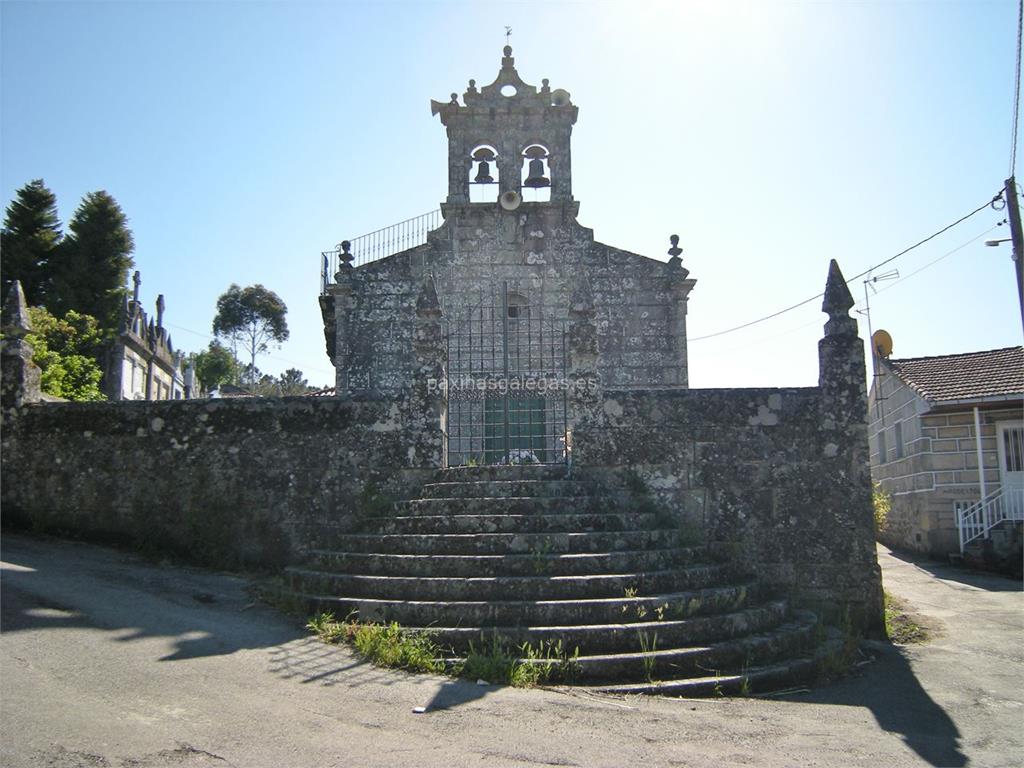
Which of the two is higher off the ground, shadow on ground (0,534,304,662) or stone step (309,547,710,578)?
stone step (309,547,710,578)

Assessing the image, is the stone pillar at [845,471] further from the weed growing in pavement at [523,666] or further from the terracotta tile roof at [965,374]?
the terracotta tile roof at [965,374]

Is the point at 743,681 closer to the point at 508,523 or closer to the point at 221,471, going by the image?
the point at 508,523

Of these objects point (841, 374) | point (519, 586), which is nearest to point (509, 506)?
point (519, 586)

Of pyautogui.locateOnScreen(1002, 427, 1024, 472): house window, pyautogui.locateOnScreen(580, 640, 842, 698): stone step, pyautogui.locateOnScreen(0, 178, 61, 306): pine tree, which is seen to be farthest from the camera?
pyautogui.locateOnScreen(0, 178, 61, 306): pine tree

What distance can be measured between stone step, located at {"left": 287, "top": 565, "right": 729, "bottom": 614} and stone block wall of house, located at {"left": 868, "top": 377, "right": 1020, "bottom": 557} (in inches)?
531

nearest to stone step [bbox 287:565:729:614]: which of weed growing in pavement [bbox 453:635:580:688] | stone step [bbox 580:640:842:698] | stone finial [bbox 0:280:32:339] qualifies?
weed growing in pavement [bbox 453:635:580:688]

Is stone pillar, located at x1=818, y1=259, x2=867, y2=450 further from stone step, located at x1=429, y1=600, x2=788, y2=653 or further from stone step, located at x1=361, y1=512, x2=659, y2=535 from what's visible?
stone step, located at x1=429, y1=600, x2=788, y2=653

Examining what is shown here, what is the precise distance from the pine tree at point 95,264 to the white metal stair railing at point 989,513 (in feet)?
105

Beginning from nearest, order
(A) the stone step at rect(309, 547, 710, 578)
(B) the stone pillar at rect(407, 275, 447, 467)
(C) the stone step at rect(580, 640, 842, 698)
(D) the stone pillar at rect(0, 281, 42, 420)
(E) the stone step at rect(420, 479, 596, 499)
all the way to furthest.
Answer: (C) the stone step at rect(580, 640, 842, 698) → (A) the stone step at rect(309, 547, 710, 578) → (E) the stone step at rect(420, 479, 596, 499) → (B) the stone pillar at rect(407, 275, 447, 467) → (D) the stone pillar at rect(0, 281, 42, 420)

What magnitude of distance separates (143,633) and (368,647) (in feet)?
5.90

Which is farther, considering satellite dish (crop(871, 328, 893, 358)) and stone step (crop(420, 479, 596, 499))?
satellite dish (crop(871, 328, 893, 358))

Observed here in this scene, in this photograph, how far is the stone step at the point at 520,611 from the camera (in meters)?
6.19

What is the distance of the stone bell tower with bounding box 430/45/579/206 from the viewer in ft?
55.6

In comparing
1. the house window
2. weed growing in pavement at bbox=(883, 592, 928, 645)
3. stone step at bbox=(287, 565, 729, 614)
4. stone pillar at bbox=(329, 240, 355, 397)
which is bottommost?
weed growing in pavement at bbox=(883, 592, 928, 645)
